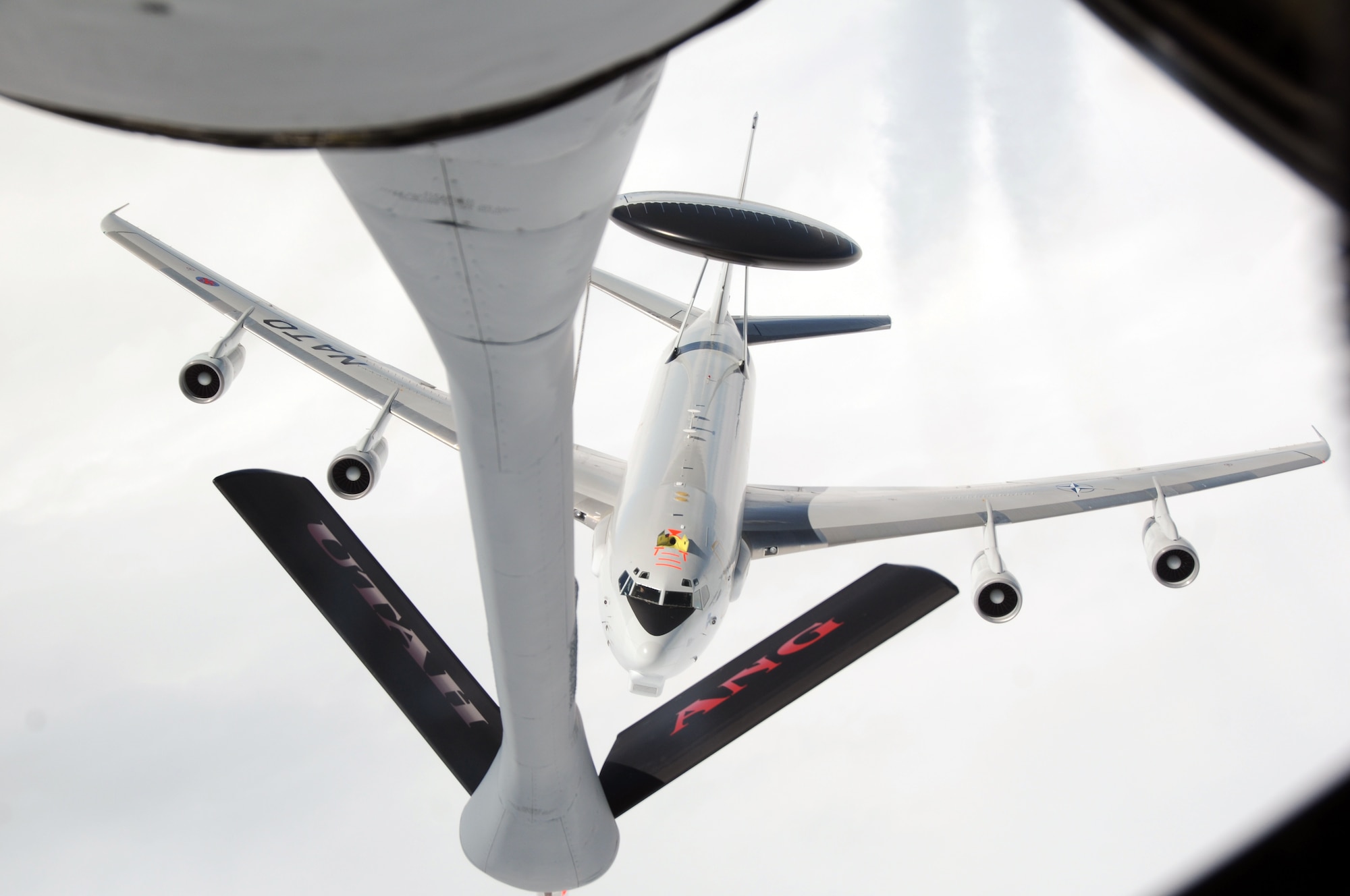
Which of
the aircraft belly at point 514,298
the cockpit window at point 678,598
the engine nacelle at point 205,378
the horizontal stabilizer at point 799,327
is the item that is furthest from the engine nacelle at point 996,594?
the engine nacelle at point 205,378

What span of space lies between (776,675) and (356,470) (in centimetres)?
1094

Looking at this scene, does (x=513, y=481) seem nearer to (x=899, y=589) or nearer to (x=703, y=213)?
(x=899, y=589)

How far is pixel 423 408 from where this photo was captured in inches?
1038

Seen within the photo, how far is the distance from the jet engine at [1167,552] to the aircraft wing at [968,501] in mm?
2121

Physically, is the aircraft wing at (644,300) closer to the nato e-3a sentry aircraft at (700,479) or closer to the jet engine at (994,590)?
the nato e-3a sentry aircraft at (700,479)

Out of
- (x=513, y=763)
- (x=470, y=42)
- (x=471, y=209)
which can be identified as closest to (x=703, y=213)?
(x=513, y=763)

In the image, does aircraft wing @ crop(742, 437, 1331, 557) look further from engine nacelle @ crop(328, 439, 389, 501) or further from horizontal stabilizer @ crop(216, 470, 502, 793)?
horizontal stabilizer @ crop(216, 470, 502, 793)

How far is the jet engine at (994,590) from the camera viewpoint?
2308cm

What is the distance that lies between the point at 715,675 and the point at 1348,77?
15077mm

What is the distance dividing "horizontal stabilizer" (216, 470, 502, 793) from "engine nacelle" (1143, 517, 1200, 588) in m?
17.7

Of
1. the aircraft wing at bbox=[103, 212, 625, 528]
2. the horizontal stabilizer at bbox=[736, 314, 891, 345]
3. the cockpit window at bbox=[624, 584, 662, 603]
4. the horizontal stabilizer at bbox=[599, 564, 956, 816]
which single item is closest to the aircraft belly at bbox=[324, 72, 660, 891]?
the horizontal stabilizer at bbox=[599, 564, 956, 816]

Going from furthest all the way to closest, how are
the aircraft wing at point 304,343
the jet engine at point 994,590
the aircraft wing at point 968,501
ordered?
the aircraft wing at point 968,501
the aircraft wing at point 304,343
the jet engine at point 994,590

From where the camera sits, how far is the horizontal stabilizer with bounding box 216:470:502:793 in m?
13.3

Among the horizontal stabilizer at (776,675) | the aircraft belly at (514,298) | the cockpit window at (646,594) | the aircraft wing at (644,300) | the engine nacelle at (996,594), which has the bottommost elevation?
the aircraft belly at (514,298)
